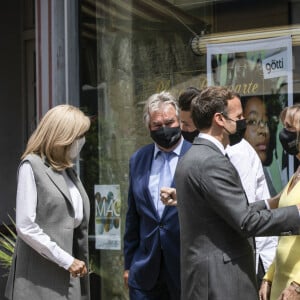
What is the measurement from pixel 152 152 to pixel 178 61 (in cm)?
156

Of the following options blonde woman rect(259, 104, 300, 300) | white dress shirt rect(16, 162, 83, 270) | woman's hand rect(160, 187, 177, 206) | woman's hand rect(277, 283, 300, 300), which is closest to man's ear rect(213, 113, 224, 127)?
blonde woman rect(259, 104, 300, 300)

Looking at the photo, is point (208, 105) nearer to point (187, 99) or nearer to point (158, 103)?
point (158, 103)

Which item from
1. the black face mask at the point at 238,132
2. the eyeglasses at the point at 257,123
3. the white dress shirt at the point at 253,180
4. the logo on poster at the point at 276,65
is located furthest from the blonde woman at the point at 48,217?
the logo on poster at the point at 276,65

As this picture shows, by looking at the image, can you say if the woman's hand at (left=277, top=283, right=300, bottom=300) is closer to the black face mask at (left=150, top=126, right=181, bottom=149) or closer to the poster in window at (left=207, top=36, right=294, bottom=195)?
the black face mask at (left=150, top=126, right=181, bottom=149)

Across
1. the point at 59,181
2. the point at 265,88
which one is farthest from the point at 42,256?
the point at 265,88

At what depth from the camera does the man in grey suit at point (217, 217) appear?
→ 2877 millimetres

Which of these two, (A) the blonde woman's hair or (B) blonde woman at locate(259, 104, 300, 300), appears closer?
(B) blonde woman at locate(259, 104, 300, 300)

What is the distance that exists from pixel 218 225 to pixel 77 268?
94 centimetres

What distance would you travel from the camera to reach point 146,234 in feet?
12.9

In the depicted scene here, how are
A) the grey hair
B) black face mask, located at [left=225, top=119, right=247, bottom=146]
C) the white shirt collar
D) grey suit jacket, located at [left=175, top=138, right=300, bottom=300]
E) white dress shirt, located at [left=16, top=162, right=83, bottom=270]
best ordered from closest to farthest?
grey suit jacket, located at [left=175, top=138, right=300, bottom=300], the white shirt collar, black face mask, located at [left=225, top=119, right=247, bottom=146], white dress shirt, located at [left=16, top=162, right=83, bottom=270], the grey hair

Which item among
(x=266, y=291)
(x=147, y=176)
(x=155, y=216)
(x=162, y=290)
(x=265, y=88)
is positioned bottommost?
(x=162, y=290)

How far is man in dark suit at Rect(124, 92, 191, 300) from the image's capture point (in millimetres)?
3836

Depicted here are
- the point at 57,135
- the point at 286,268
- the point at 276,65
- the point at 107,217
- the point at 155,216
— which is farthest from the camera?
the point at 107,217

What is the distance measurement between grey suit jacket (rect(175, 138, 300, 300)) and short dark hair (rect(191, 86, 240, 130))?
0.11m
